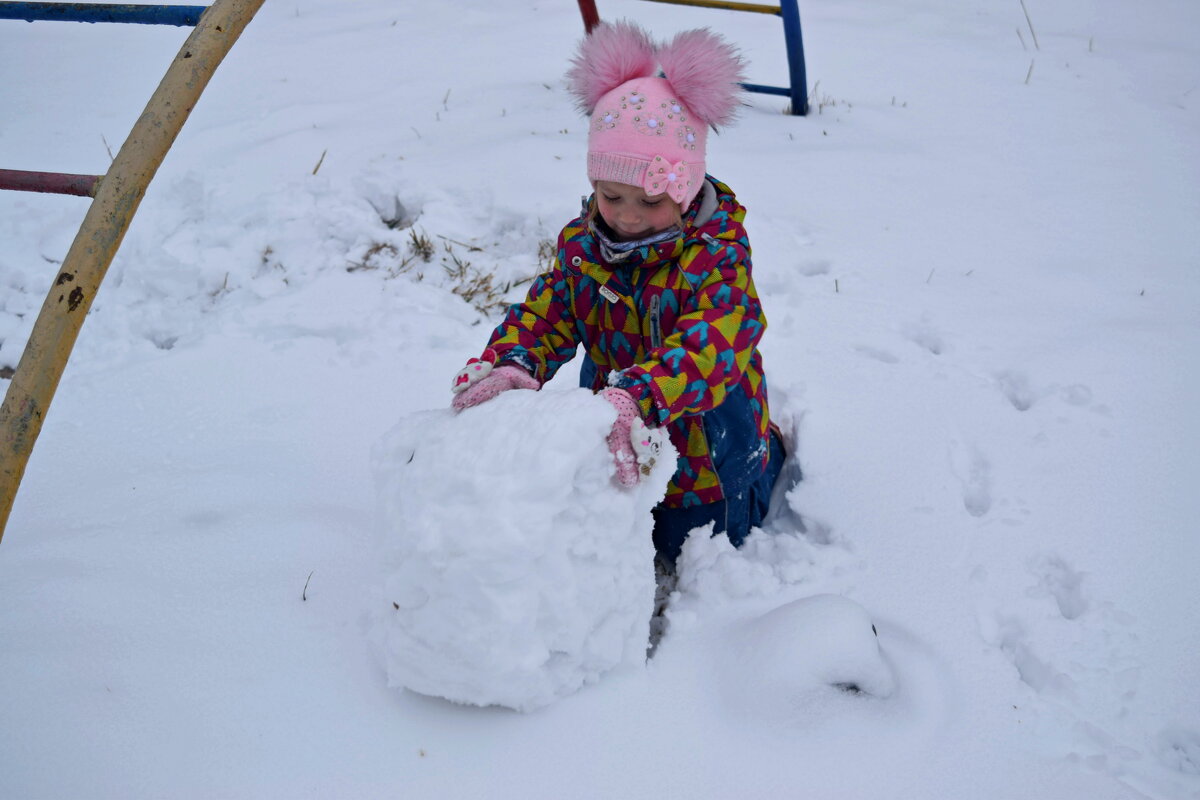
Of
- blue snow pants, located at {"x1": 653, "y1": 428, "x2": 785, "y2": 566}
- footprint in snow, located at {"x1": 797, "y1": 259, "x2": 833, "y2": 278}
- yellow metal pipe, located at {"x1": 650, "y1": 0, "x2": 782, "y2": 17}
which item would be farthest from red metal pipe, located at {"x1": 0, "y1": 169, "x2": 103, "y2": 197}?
yellow metal pipe, located at {"x1": 650, "y1": 0, "x2": 782, "y2": 17}

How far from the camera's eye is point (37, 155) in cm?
313

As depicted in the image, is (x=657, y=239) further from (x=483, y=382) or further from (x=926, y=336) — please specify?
(x=926, y=336)

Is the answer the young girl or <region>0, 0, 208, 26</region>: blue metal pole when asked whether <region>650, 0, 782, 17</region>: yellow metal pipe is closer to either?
the young girl

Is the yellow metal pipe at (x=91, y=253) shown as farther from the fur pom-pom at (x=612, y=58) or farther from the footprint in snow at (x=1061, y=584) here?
the footprint in snow at (x=1061, y=584)

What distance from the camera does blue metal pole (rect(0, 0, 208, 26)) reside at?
1.59m

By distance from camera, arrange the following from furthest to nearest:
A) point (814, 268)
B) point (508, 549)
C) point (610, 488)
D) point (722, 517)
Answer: point (814, 268) → point (722, 517) → point (610, 488) → point (508, 549)

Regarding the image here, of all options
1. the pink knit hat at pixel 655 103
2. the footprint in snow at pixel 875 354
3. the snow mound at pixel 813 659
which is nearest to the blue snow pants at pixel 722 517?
the snow mound at pixel 813 659

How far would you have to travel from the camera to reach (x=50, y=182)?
1.44m

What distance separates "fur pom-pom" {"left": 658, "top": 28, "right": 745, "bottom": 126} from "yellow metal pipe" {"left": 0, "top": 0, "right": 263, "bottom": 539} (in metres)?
0.71

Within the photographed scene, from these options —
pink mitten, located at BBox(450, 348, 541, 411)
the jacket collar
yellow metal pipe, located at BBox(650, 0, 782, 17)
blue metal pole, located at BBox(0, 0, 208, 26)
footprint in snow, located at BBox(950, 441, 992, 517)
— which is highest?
blue metal pole, located at BBox(0, 0, 208, 26)

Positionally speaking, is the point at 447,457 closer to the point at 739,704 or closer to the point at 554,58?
the point at 739,704

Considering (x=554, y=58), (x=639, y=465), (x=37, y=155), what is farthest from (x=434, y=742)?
(x=554, y=58)

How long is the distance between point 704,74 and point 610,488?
0.69 metres

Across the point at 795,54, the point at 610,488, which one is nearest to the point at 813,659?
the point at 610,488
